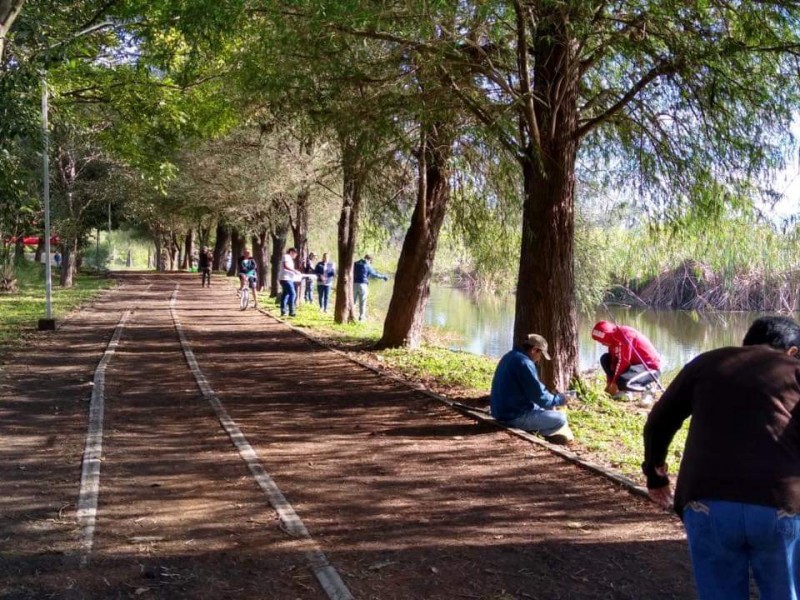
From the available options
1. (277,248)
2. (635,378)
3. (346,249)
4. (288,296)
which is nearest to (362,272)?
(288,296)

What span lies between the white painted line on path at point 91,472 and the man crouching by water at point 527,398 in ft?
13.5

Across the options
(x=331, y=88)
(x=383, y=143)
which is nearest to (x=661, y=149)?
(x=383, y=143)

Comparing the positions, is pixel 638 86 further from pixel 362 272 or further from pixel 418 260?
pixel 362 272

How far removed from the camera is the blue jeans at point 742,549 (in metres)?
3.14

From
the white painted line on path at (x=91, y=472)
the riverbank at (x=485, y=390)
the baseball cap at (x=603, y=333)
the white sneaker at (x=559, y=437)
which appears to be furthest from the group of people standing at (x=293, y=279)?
the white sneaker at (x=559, y=437)

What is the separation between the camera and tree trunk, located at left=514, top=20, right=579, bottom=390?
10633 mm

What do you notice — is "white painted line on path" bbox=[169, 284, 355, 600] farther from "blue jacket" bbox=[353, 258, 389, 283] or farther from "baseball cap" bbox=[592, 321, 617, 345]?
"blue jacket" bbox=[353, 258, 389, 283]

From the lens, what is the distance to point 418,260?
53.4ft

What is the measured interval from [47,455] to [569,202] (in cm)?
665

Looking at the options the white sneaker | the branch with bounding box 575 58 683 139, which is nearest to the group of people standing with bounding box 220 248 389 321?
the branch with bounding box 575 58 683 139

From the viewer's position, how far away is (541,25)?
9.55 metres

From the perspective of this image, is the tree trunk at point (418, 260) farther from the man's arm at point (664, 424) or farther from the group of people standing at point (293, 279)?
the man's arm at point (664, 424)

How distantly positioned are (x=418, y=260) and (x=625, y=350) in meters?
4.79

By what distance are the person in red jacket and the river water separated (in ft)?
21.1
